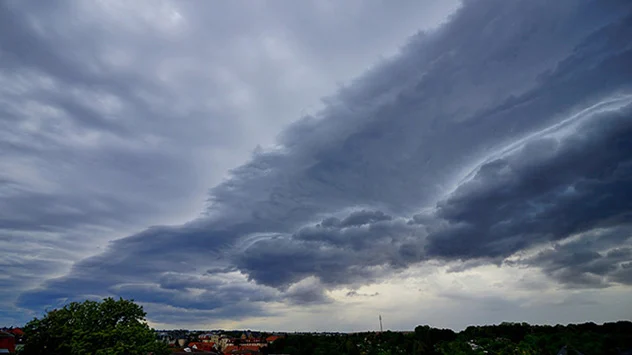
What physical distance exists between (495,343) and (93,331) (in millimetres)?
103547

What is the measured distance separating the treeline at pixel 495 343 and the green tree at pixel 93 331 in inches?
2684

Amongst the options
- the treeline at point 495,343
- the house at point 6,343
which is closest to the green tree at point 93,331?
the house at point 6,343

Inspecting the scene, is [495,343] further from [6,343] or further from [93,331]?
[6,343]

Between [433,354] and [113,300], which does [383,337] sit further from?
[113,300]

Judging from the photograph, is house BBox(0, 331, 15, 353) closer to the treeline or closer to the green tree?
the green tree

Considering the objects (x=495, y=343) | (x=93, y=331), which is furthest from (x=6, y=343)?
(x=495, y=343)

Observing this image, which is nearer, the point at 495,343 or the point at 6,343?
the point at 6,343

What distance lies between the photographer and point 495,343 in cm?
11106

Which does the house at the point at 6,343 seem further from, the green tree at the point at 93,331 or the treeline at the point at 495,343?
the treeline at the point at 495,343

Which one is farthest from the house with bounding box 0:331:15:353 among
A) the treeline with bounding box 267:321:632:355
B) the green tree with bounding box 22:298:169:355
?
the treeline with bounding box 267:321:632:355

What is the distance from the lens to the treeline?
86312 millimetres

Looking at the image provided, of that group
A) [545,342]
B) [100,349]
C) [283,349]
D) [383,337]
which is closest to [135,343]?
[100,349]

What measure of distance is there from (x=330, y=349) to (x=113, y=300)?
7840 cm

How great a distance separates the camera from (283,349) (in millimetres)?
123812
